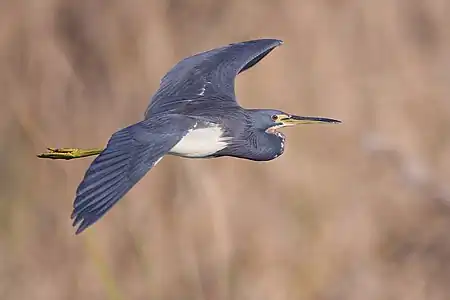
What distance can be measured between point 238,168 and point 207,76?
1.97 ft

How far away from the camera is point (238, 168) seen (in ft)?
12.3

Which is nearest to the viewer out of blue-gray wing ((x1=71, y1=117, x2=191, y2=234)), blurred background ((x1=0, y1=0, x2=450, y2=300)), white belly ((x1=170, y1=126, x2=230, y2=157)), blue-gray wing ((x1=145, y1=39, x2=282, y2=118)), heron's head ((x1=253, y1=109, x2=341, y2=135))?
blue-gray wing ((x1=71, y1=117, x2=191, y2=234))

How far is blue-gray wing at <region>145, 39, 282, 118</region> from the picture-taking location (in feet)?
10.3

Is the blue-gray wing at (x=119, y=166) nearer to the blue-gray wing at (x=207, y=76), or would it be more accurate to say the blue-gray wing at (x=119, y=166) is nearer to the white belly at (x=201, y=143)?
the white belly at (x=201, y=143)

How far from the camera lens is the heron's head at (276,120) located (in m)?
2.95

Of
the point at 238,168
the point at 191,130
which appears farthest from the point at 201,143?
the point at 238,168

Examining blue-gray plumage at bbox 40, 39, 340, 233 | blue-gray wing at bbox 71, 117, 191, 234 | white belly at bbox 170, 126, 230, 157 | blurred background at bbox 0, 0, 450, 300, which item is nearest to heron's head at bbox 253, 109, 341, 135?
blue-gray plumage at bbox 40, 39, 340, 233

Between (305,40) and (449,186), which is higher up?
(305,40)

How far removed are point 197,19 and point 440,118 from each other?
2.76 ft

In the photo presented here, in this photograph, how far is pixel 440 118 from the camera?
392 cm

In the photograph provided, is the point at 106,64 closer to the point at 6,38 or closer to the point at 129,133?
the point at 6,38

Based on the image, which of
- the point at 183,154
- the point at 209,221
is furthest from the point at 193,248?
the point at 183,154

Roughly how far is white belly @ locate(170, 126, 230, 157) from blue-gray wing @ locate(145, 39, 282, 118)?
0.19 metres

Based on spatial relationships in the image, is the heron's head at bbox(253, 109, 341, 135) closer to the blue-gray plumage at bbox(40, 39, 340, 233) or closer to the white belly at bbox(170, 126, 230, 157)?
the blue-gray plumage at bbox(40, 39, 340, 233)
